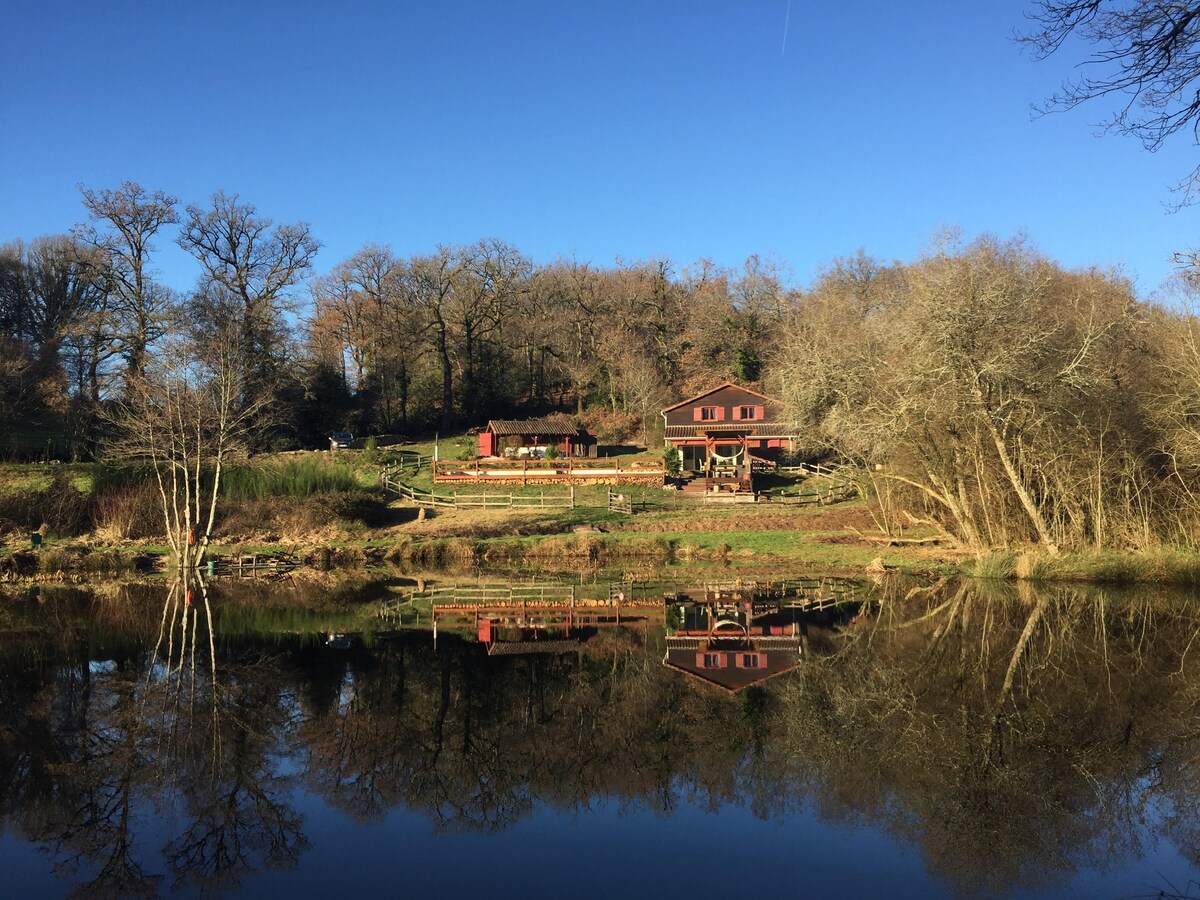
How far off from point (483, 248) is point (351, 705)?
60.4 metres

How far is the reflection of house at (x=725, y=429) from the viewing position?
50.6m

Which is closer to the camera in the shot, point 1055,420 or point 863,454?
point 1055,420

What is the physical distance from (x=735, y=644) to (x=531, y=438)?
128 ft

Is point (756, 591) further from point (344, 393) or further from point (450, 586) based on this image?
point (344, 393)

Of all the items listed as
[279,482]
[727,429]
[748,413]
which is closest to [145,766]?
[279,482]

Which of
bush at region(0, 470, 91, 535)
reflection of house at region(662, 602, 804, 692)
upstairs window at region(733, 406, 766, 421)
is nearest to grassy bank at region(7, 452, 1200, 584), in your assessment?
bush at region(0, 470, 91, 535)

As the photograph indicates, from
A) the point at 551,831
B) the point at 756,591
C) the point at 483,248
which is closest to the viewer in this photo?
the point at 551,831

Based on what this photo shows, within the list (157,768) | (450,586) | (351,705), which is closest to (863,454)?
(450,586)

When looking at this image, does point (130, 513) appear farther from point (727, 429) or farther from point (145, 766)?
point (727, 429)

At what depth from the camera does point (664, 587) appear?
78.7 feet

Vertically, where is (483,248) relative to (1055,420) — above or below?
above

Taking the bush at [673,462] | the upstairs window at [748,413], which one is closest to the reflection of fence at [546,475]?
the bush at [673,462]

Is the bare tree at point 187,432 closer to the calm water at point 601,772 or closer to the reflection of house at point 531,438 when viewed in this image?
the calm water at point 601,772

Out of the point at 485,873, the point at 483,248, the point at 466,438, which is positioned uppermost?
the point at 483,248
